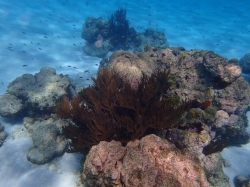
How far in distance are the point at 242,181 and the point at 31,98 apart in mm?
7982

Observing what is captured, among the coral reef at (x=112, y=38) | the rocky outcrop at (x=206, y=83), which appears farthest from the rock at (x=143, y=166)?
the coral reef at (x=112, y=38)

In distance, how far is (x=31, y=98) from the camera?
281 inches

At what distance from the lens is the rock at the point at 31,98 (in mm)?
7164

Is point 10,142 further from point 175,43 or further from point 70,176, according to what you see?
point 175,43

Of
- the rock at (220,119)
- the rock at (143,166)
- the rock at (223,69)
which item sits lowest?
the rock at (143,166)

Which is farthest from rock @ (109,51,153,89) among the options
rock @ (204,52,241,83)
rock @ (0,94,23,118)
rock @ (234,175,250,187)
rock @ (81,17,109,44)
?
rock @ (81,17,109,44)

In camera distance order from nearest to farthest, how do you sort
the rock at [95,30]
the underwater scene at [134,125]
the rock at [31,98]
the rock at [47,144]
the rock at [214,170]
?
the underwater scene at [134,125] < the rock at [214,170] < the rock at [47,144] < the rock at [31,98] < the rock at [95,30]

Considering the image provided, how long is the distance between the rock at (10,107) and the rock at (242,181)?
27.4ft

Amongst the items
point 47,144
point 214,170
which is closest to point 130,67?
point 47,144

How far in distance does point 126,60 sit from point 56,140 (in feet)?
12.0

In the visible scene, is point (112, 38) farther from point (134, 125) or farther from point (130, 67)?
point (134, 125)

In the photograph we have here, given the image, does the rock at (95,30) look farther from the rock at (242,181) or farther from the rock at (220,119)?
the rock at (242,181)

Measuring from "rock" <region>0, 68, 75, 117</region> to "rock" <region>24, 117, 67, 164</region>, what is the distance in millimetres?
1368

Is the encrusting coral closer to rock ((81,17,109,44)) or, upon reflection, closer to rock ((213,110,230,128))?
rock ((213,110,230,128))
